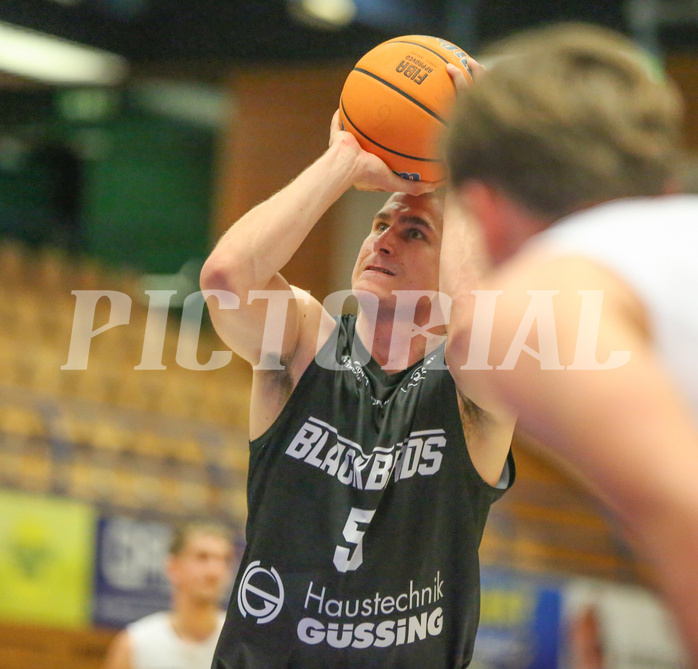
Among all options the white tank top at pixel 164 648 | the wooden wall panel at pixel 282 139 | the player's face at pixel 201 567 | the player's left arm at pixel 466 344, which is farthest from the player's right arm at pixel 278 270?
the wooden wall panel at pixel 282 139

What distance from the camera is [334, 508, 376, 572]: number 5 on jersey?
93.3 inches

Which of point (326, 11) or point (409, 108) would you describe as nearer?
point (409, 108)

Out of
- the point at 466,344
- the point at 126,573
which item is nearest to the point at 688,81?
the point at 126,573

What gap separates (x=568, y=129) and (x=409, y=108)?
1503mm

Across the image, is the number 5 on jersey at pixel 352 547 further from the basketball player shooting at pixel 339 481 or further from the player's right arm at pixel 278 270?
the player's right arm at pixel 278 270

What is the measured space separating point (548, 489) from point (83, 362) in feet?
17.7

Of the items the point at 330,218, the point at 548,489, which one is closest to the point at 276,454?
the point at 548,489

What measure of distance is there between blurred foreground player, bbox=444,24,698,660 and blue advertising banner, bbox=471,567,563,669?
22.2 feet

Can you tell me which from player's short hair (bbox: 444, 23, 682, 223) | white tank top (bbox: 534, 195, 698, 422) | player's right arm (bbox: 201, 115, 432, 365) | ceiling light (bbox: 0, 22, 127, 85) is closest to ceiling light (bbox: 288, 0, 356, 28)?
ceiling light (bbox: 0, 22, 127, 85)

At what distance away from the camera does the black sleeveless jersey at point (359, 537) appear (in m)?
2.37

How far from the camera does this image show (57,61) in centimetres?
1395

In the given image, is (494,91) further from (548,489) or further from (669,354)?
(548,489)

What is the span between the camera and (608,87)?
1.17m

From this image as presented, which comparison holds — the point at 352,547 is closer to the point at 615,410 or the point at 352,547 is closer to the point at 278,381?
the point at 278,381
